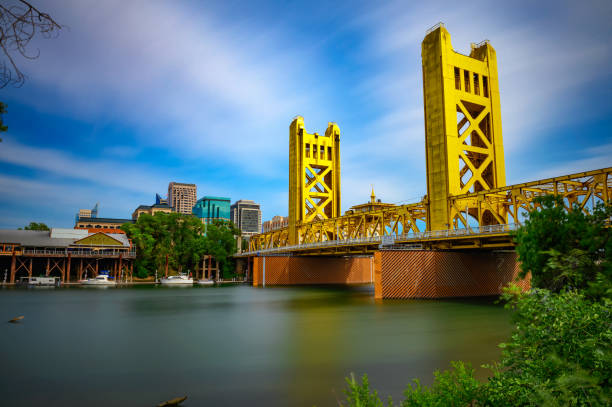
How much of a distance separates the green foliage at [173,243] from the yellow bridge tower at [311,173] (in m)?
17.8

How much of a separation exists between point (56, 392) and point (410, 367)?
28.3ft

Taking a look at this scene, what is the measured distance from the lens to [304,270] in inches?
2312

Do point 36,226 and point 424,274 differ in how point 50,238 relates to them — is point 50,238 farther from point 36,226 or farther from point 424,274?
point 424,274

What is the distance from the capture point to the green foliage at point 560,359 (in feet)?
12.2

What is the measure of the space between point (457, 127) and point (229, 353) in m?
30.8

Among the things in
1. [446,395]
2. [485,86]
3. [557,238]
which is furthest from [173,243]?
[446,395]

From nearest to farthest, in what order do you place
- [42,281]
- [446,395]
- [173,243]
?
[446,395], [42,281], [173,243]

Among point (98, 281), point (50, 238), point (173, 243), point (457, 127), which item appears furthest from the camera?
point (173, 243)

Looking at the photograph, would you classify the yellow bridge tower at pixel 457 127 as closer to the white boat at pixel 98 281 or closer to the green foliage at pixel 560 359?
the green foliage at pixel 560 359

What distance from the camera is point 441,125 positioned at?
1336 inches

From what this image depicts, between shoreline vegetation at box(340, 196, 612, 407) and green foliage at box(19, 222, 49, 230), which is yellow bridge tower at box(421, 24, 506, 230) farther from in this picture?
green foliage at box(19, 222, 49, 230)

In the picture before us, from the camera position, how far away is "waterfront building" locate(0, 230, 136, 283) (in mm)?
56000

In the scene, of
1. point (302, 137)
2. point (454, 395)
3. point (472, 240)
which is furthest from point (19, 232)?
point (454, 395)

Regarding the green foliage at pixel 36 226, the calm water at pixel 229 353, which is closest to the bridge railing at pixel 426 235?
the calm water at pixel 229 353
